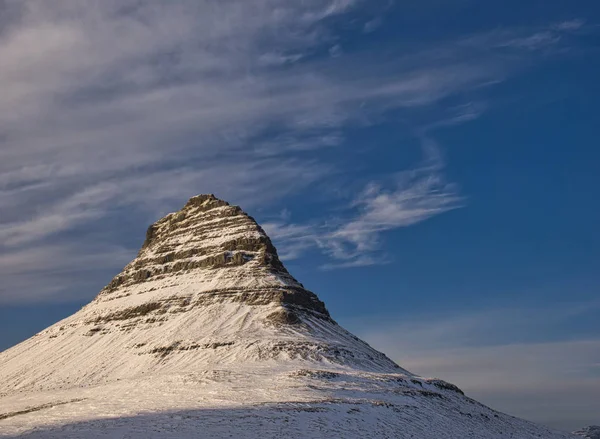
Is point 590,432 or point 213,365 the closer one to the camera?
point 213,365

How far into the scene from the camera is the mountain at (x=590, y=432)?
10203cm

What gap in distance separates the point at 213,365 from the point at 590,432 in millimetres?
68788

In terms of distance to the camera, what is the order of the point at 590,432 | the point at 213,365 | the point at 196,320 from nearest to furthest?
the point at 213,365, the point at 196,320, the point at 590,432

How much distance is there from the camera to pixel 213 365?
8100 centimetres

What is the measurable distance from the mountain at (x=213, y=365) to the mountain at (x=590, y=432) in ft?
84.1

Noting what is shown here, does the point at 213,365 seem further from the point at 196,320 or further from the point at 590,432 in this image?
the point at 590,432

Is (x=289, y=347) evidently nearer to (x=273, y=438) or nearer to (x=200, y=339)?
(x=200, y=339)

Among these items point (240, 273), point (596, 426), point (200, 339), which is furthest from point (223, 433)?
point (596, 426)

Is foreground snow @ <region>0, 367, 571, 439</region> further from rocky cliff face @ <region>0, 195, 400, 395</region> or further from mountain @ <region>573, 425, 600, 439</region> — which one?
mountain @ <region>573, 425, 600, 439</region>

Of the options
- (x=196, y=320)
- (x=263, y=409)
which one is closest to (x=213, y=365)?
(x=196, y=320)

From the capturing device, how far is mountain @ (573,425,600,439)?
335 feet

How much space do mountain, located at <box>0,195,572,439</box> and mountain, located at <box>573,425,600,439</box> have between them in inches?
1010

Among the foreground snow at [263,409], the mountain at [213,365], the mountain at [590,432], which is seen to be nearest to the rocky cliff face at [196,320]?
the mountain at [213,365]

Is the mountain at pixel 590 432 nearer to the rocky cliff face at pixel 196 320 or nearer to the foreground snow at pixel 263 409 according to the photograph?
the foreground snow at pixel 263 409
